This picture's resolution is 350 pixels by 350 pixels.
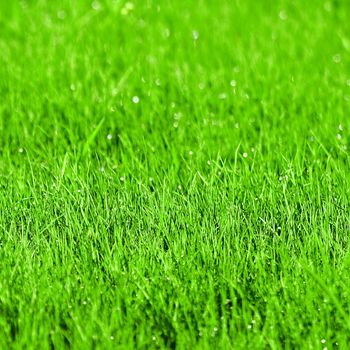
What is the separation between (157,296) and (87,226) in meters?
0.64

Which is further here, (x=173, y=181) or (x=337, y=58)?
(x=337, y=58)

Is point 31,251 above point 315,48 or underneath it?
underneath

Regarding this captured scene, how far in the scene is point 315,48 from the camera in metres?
6.23

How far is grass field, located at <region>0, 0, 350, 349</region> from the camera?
3.37m

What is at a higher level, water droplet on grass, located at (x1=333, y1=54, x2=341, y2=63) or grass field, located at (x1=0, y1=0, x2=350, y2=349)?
water droplet on grass, located at (x1=333, y1=54, x2=341, y2=63)

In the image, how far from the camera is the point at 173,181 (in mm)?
4270

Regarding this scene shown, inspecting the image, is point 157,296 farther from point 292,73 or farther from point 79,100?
point 292,73

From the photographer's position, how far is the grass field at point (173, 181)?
3371 mm

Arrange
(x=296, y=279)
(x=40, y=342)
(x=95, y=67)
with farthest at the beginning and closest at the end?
(x=95, y=67)
(x=296, y=279)
(x=40, y=342)

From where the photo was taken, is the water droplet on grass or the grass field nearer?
the grass field

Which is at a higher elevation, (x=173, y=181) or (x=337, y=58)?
(x=337, y=58)

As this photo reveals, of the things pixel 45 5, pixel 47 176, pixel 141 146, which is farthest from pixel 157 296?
pixel 45 5

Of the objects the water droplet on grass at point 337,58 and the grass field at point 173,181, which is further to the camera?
the water droplet on grass at point 337,58

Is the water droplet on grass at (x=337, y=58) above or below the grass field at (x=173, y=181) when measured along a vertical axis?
above
